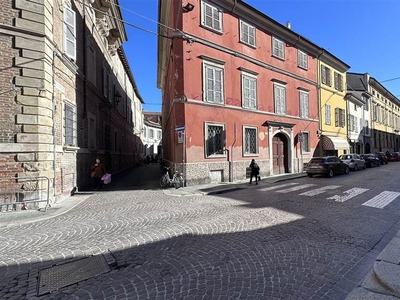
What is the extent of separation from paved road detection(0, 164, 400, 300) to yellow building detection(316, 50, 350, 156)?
16529 mm

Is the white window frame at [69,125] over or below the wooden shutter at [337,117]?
below

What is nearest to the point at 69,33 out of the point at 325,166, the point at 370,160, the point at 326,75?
the point at 325,166

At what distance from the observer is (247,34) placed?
16453mm

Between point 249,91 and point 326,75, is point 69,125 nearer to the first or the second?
point 249,91

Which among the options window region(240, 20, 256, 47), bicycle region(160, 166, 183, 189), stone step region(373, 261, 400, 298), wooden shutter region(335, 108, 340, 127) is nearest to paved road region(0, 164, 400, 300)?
stone step region(373, 261, 400, 298)

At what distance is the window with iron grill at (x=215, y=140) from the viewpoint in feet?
45.9

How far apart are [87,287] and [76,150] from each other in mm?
9044

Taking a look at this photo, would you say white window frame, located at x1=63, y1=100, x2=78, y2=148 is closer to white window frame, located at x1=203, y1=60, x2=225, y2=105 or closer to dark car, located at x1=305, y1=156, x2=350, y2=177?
white window frame, located at x1=203, y1=60, x2=225, y2=105

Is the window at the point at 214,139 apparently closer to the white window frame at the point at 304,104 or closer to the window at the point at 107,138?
the window at the point at 107,138

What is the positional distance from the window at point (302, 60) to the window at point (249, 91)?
6475 mm

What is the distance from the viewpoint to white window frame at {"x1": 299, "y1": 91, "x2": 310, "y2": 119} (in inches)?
815

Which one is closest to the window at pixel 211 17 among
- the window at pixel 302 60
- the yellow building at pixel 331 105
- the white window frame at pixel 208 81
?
the white window frame at pixel 208 81

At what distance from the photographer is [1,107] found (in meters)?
7.75

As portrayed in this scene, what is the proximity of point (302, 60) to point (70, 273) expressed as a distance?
22423mm
